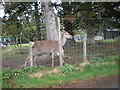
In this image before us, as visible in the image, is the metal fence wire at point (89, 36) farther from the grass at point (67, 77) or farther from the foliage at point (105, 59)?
the grass at point (67, 77)

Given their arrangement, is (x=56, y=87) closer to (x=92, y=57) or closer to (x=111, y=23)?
(x=92, y=57)

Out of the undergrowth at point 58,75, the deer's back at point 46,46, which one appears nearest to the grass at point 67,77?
the undergrowth at point 58,75

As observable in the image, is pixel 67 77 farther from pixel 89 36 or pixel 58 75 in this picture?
pixel 89 36

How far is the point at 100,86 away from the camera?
4.87 m

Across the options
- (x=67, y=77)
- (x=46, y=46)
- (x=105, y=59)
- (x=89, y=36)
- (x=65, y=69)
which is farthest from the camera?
(x=89, y=36)

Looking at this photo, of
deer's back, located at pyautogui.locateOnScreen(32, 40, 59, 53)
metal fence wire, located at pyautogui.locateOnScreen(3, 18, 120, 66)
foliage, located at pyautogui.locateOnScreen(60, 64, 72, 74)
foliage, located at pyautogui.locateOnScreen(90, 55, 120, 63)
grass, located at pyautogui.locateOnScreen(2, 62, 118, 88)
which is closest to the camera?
grass, located at pyautogui.locateOnScreen(2, 62, 118, 88)

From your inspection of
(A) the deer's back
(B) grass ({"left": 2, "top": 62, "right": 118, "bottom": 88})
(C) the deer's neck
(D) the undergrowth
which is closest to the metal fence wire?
(C) the deer's neck

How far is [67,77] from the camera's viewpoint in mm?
5414

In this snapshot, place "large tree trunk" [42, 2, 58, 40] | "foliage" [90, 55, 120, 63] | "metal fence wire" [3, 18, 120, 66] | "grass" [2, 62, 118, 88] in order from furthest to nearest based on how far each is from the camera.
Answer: "large tree trunk" [42, 2, 58, 40] → "metal fence wire" [3, 18, 120, 66] → "foliage" [90, 55, 120, 63] → "grass" [2, 62, 118, 88]

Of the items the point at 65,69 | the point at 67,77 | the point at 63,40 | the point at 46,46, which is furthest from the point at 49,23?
the point at 67,77

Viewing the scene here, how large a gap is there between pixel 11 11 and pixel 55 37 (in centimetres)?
603

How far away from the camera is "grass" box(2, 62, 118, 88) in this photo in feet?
16.5

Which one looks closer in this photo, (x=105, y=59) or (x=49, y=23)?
(x=105, y=59)

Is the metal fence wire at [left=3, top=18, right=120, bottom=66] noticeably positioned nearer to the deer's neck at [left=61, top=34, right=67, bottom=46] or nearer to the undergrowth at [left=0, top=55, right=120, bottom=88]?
the deer's neck at [left=61, top=34, right=67, bottom=46]
